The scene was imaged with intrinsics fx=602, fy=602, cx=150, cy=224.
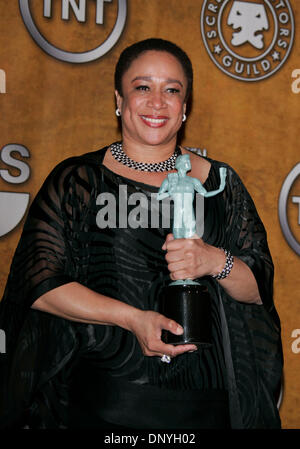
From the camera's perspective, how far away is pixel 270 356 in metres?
1.77

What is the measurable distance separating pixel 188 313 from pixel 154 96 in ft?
2.04

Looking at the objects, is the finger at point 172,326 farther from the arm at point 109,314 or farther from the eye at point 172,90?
the eye at point 172,90

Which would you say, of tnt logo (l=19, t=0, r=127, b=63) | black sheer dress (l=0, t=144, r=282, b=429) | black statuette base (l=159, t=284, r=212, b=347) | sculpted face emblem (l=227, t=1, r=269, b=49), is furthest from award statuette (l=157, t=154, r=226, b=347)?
sculpted face emblem (l=227, t=1, r=269, b=49)

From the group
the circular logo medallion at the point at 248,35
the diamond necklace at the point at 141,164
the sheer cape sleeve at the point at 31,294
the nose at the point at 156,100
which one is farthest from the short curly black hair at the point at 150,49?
the circular logo medallion at the point at 248,35

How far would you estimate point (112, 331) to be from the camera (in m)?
1.59

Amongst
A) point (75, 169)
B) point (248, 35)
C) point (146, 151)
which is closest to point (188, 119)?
point (248, 35)

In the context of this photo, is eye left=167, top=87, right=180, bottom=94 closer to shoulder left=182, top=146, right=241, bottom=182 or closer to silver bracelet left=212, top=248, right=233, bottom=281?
shoulder left=182, top=146, right=241, bottom=182

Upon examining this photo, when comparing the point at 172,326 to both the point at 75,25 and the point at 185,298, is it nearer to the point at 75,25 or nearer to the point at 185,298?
the point at 185,298

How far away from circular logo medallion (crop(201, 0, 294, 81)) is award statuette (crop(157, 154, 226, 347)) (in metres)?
1.76

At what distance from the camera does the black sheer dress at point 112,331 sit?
1554 mm

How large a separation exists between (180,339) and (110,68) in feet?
6.08

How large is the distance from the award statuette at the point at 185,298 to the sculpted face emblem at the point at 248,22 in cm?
184

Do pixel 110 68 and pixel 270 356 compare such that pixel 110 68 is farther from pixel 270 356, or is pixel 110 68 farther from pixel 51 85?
pixel 270 356

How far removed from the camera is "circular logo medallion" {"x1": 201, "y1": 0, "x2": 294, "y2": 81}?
3.07 meters
